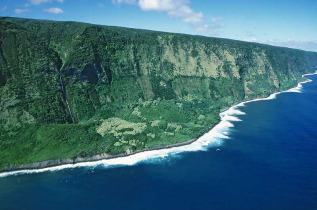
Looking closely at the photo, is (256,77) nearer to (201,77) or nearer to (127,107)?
(201,77)

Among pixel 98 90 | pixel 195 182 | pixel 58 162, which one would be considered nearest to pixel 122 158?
pixel 58 162

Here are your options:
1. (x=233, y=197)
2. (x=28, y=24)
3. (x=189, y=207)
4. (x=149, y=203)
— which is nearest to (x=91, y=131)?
(x=149, y=203)

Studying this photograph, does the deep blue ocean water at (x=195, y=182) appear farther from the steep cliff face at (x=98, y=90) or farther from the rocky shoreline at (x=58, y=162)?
the steep cliff face at (x=98, y=90)

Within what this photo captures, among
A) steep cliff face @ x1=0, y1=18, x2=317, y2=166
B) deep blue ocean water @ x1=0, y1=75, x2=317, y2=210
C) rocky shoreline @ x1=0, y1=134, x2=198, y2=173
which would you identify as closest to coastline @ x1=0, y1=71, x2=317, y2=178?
rocky shoreline @ x1=0, y1=134, x2=198, y2=173

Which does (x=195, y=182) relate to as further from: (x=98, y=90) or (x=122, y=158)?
(x=98, y=90)

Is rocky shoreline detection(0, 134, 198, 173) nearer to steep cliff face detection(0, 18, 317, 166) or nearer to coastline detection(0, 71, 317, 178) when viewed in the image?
coastline detection(0, 71, 317, 178)

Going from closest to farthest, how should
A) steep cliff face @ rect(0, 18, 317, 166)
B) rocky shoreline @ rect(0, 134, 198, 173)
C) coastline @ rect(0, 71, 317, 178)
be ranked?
rocky shoreline @ rect(0, 134, 198, 173) < coastline @ rect(0, 71, 317, 178) < steep cliff face @ rect(0, 18, 317, 166)
